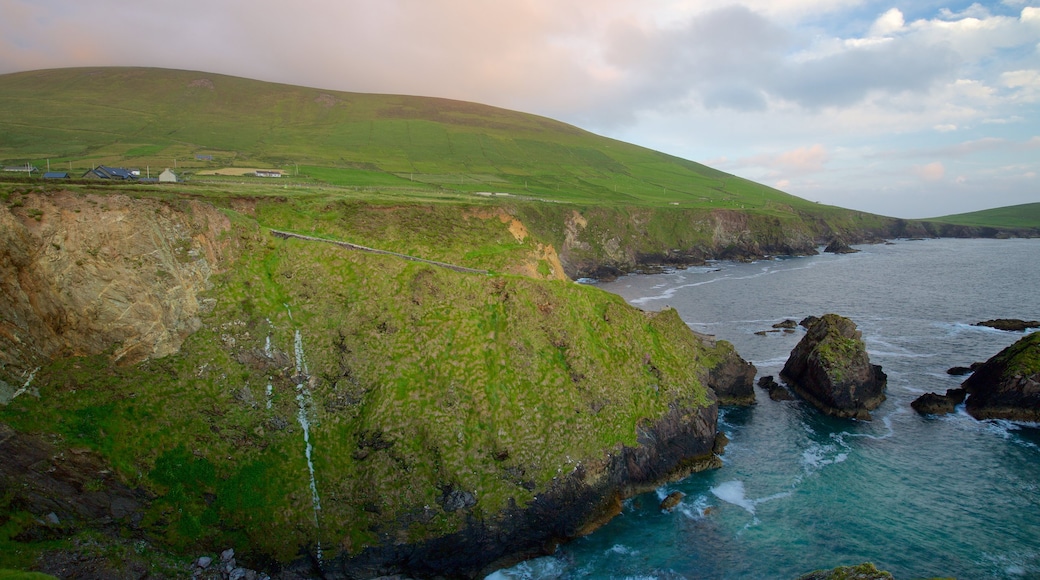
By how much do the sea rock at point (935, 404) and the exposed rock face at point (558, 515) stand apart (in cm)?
1980

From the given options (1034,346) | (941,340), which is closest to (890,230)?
(941,340)

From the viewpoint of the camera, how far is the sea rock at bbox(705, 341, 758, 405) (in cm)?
4512

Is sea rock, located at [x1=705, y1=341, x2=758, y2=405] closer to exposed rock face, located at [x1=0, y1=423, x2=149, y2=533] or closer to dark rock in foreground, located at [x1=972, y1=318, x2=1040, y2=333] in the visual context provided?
dark rock in foreground, located at [x1=972, y1=318, x2=1040, y2=333]

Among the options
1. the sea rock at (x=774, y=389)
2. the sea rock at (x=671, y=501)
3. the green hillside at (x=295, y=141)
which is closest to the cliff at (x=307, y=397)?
the sea rock at (x=671, y=501)

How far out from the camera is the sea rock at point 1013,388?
131 ft

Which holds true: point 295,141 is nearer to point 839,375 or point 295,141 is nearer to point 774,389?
point 774,389

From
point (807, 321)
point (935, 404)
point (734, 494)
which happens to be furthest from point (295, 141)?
point (935, 404)

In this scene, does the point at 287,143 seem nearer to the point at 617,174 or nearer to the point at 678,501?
the point at 617,174

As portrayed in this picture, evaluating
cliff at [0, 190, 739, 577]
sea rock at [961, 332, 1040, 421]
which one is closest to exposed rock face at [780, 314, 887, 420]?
sea rock at [961, 332, 1040, 421]

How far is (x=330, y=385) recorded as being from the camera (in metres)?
31.2

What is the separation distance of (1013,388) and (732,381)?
2034 centimetres

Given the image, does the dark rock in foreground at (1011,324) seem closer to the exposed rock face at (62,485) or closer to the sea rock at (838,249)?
the exposed rock face at (62,485)

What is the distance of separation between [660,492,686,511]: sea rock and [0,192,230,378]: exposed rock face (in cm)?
2906

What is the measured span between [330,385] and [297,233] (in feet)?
45.4
